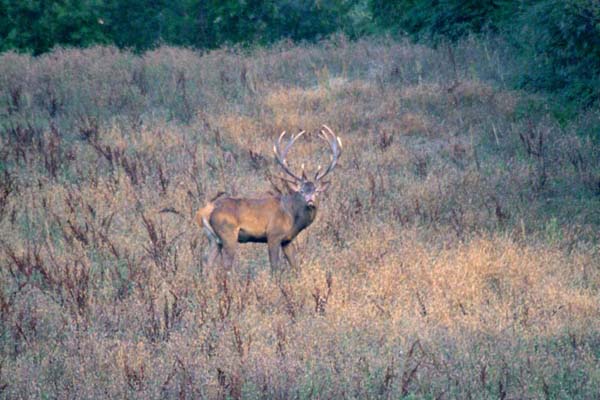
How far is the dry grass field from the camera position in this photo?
21.1 feet

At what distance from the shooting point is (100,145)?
13.3m

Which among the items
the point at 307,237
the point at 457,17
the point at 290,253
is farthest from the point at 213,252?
the point at 457,17

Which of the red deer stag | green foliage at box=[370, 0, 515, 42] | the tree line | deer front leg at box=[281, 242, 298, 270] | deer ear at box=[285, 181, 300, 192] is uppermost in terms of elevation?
the tree line

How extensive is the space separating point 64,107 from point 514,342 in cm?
1108

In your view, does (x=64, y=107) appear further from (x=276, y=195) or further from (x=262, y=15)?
(x=262, y=15)

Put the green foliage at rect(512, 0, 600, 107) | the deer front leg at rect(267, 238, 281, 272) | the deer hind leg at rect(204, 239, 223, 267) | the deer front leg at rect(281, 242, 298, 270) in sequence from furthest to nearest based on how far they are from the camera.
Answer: the green foliage at rect(512, 0, 600, 107), the deer front leg at rect(281, 242, 298, 270), the deer hind leg at rect(204, 239, 223, 267), the deer front leg at rect(267, 238, 281, 272)

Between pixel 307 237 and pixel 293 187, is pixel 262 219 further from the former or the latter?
pixel 307 237

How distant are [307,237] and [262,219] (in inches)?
54.0

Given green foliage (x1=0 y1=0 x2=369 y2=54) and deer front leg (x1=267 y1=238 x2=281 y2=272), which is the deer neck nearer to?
deer front leg (x1=267 y1=238 x2=281 y2=272)

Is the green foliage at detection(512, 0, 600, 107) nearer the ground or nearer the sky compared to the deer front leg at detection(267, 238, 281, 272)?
nearer the sky

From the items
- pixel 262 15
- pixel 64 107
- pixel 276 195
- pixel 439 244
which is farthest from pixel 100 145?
pixel 262 15

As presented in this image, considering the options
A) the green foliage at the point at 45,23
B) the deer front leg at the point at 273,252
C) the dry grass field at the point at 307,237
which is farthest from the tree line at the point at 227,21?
the deer front leg at the point at 273,252

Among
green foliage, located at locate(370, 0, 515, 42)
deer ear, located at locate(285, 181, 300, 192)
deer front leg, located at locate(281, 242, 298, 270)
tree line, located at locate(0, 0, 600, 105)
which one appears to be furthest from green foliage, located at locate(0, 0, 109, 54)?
deer front leg, located at locate(281, 242, 298, 270)

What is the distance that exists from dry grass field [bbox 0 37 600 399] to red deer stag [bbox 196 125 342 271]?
37cm
